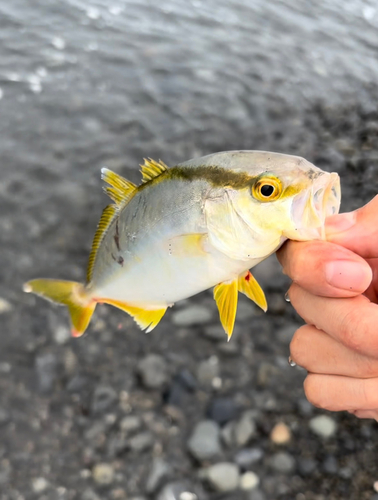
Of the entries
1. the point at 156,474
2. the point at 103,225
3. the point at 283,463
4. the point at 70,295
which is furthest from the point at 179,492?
the point at 103,225

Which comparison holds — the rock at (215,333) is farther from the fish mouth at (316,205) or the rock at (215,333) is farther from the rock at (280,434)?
the fish mouth at (316,205)

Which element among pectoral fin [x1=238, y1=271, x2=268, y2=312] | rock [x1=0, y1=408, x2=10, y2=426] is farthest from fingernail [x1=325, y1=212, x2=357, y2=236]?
rock [x1=0, y1=408, x2=10, y2=426]

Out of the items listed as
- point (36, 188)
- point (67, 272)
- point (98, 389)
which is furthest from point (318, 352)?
point (36, 188)

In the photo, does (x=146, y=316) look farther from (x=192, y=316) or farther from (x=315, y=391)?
(x=192, y=316)

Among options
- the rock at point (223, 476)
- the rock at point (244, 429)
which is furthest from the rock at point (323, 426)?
the rock at point (223, 476)

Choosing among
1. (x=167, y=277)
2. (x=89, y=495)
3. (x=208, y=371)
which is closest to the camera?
(x=167, y=277)

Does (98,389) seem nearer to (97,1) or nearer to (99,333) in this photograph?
(99,333)
